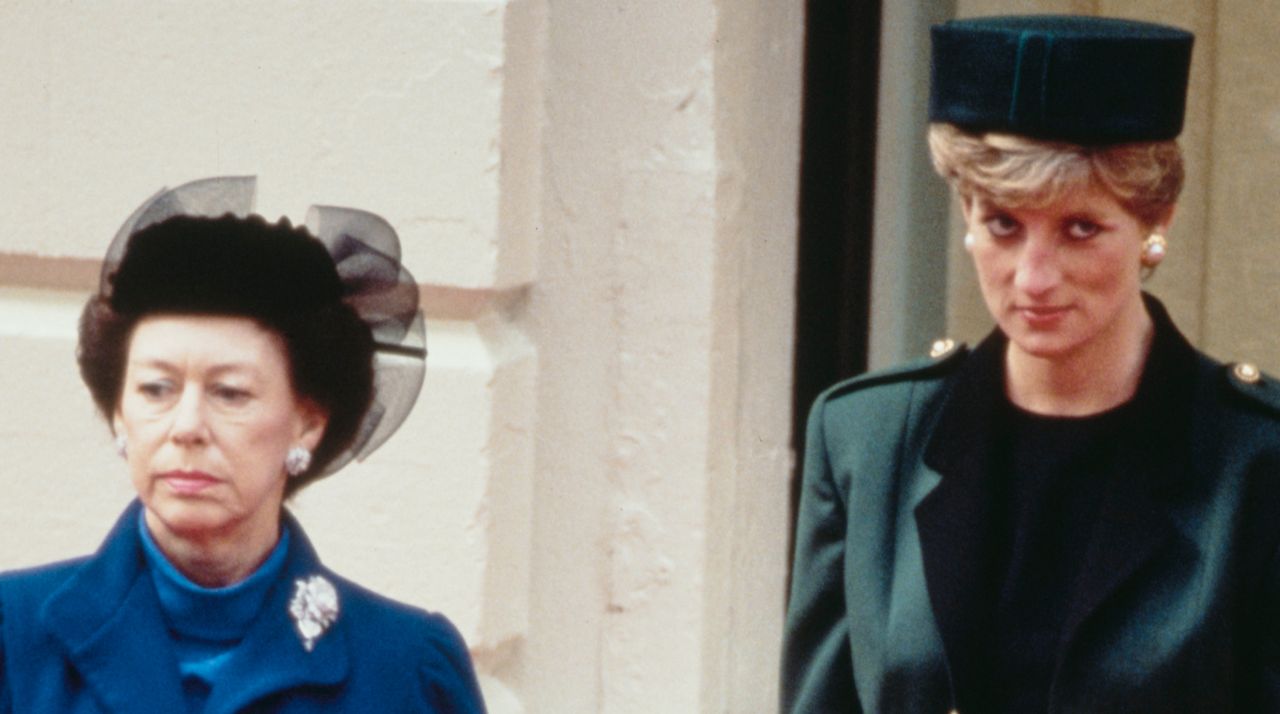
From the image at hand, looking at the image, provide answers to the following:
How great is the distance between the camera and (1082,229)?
9.47 ft

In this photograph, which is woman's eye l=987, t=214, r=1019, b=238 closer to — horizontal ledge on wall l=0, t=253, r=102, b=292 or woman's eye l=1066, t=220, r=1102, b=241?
woman's eye l=1066, t=220, r=1102, b=241

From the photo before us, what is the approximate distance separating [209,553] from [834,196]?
2.17m

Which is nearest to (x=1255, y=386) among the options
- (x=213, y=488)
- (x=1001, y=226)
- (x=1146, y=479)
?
(x=1146, y=479)

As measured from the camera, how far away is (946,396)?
3201mm

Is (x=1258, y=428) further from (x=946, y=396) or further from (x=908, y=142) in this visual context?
(x=908, y=142)

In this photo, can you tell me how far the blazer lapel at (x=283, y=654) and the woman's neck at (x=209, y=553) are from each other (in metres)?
Answer: 0.06

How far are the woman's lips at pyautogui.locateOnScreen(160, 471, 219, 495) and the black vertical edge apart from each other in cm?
211

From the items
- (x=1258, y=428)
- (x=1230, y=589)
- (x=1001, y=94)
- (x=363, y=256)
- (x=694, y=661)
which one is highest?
(x=1001, y=94)

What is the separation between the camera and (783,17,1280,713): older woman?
290 centimetres

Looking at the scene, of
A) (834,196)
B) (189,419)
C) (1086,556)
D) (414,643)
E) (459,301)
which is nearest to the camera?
(189,419)

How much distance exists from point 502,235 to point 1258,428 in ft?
5.27

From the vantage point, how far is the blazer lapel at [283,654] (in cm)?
261

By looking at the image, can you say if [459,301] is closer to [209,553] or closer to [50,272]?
[50,272]

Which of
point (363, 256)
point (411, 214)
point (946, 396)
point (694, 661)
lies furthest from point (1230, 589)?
point (411, 214)
